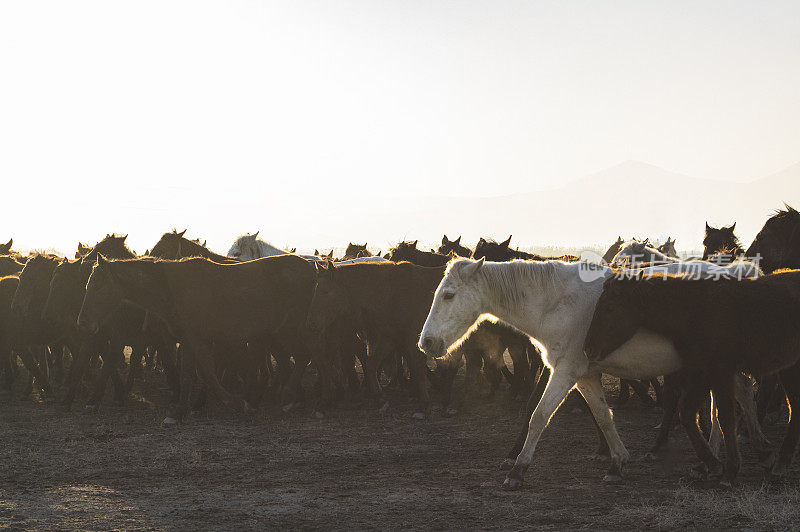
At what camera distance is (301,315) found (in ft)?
33.9

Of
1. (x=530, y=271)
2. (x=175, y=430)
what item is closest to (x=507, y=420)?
(x=530, y=271)

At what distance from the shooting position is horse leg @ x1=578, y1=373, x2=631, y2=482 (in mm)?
6367

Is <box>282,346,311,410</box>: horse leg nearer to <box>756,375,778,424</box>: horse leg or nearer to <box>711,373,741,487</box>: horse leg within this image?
<box>756,375,778,424</box>: horse leg

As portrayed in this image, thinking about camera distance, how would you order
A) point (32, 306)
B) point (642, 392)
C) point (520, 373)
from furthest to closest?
point (32, 306) → point (520, 373) → point (642, 392)

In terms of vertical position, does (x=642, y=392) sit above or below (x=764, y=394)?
below

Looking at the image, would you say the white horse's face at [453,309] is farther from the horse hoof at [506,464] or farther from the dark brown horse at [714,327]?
the horse hoof at [506,464]

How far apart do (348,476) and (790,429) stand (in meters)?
4.01

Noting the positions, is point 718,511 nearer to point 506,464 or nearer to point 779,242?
point 506,464

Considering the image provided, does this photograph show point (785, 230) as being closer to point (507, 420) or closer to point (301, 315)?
point (507, 420)

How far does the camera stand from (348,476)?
22.4 ft

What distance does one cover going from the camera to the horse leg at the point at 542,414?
6141mm

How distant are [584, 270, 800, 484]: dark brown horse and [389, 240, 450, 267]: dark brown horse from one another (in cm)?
606

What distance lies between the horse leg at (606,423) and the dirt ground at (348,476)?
0.16m

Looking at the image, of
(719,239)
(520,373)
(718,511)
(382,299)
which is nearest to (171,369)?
(382,299)
